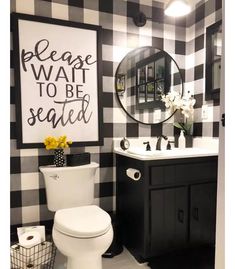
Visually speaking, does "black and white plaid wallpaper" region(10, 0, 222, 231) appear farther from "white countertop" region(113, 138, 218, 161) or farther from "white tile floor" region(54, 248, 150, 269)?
"white tile floor" region(54, 248, 150, 269)

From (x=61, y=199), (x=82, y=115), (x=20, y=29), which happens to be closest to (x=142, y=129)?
(x=82, y=115)

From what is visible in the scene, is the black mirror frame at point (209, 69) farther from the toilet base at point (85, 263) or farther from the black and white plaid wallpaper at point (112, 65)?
the toilet base at point (85, 263)

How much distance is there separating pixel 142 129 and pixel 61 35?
3.74ft

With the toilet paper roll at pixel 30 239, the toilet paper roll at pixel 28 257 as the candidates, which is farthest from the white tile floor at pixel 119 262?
the toilet paper roll at pixel 30 239

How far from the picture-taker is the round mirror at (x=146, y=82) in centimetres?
220

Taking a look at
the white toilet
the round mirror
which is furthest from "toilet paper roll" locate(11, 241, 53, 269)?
the round mirror

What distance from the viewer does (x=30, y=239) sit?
1.69 m

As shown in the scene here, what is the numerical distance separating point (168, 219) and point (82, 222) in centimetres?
71

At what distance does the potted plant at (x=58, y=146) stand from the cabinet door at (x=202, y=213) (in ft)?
3.63

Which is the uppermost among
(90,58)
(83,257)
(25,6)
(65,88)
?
(25,6)

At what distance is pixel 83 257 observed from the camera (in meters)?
1.45

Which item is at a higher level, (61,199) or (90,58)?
(90,58)

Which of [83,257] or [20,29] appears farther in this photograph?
[20,29]

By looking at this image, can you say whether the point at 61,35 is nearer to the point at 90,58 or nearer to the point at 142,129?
the point at 90,58
